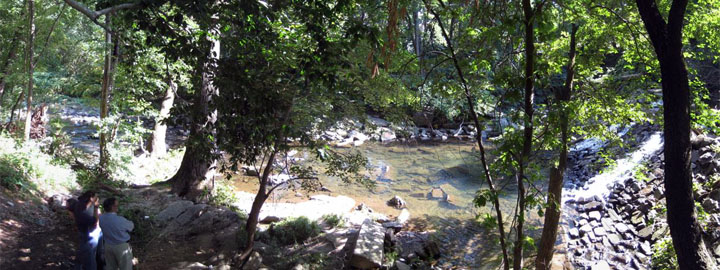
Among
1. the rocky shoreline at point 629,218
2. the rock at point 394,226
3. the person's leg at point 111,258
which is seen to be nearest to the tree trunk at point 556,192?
the rocky shoreline at point 629,218

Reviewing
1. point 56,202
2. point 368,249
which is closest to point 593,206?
point 368,249

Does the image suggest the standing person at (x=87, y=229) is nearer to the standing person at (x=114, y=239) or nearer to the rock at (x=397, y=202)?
the standing person at (x=114, y=239)

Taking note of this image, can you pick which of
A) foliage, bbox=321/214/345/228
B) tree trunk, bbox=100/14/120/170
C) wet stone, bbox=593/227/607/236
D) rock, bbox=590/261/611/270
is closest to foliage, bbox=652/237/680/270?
rock, bbox=590/261/611/270

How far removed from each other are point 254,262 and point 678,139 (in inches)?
219

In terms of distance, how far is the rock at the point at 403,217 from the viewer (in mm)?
10727

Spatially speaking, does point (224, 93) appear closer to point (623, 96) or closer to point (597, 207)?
point (623, 96)

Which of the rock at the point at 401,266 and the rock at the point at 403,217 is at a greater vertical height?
the rock at the point at 403,217

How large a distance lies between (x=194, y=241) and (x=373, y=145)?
1365 cm

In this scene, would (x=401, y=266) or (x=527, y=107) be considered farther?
(x=401, y=266)

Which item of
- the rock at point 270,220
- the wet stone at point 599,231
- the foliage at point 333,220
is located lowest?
the rock at point 270,220

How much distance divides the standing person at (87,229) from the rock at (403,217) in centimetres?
665

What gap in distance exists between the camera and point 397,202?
39.9 feet

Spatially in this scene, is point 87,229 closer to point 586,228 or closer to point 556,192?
point 556,192

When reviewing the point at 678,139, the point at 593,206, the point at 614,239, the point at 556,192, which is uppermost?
the point at 678,139
